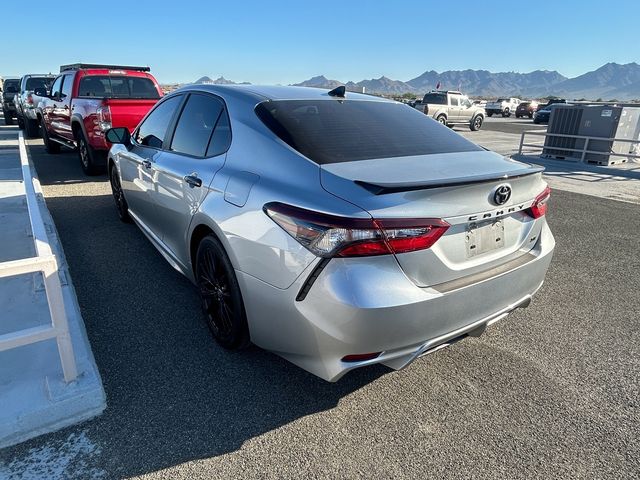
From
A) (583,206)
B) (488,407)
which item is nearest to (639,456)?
(488,407)

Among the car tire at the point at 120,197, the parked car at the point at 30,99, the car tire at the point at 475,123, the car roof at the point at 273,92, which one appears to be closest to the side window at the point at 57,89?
the parked car at the point at 30,99

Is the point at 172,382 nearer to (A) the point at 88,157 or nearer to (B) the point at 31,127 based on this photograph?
(A) the point at 88,157

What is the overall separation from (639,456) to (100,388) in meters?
2.79

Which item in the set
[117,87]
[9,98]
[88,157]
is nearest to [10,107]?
[9,98]

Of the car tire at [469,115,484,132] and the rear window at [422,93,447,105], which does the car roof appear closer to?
the rear window at [422,93,447,105]

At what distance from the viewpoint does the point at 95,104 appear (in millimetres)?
7426

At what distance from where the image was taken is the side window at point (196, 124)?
312 cm

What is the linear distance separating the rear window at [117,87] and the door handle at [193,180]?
667 cm

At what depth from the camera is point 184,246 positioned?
10.7ft

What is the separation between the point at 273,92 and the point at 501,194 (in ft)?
5.61

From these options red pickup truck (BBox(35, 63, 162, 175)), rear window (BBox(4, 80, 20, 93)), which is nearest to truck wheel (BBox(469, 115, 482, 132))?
red pickup truck (BBox(35, 63, 162, 175))

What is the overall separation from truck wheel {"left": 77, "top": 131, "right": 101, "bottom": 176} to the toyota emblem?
7.50 m

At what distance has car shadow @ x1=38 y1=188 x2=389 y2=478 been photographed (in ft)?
7.18

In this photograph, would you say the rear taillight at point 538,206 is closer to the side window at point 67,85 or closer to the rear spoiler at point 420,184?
the rear spoiler at point 420,184
